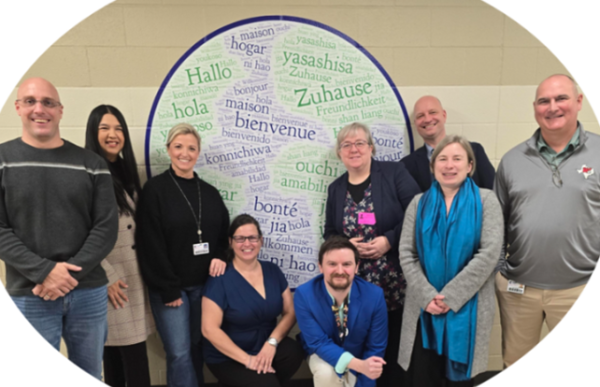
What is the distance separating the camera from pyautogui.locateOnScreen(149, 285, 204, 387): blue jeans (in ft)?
7.68

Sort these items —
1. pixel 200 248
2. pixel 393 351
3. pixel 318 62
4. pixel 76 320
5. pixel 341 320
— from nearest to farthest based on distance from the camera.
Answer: pixel 76 320 → pixel 341 320 → pixel 200 248 → pixel 393 351 → pixel 318 62

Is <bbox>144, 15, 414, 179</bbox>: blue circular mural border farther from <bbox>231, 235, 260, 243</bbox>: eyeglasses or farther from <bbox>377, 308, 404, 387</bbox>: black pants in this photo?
<bbox>377, 308, 404, 387</bbox>: black pants

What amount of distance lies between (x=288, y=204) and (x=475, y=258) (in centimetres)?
113

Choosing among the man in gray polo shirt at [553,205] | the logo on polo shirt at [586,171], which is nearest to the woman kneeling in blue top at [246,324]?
the man in gray polo shirt at [553,205]

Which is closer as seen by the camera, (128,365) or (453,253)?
(453,253)

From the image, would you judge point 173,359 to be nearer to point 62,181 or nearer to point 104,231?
point 104,231

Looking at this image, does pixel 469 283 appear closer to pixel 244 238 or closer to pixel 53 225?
pixel 244 238

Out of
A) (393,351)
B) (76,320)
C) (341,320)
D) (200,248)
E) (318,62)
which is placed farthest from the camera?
(318,62)

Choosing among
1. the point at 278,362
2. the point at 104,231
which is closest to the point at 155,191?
the point at 104,231

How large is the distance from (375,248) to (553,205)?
0.91m

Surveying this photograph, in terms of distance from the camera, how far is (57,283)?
2.00 metres

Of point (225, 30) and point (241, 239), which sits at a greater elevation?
point (225, 30)

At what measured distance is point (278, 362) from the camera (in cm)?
230

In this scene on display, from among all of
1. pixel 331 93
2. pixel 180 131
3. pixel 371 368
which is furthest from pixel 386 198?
pixel 180 131
